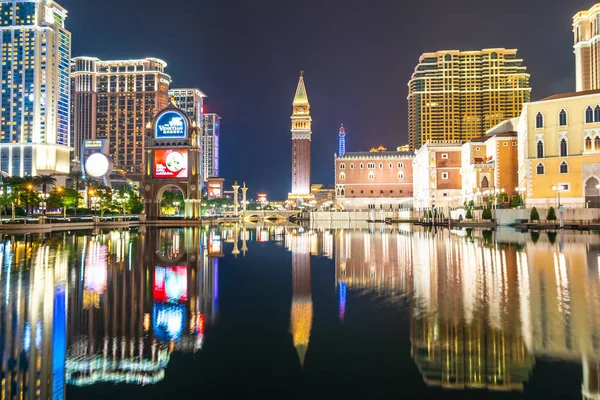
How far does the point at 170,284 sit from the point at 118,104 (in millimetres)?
171390

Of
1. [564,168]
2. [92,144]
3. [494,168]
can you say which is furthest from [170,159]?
[92,144]

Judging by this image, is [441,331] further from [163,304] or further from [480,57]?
[480,57]

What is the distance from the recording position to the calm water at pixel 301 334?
643 centimetres

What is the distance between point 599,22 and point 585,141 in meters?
57.9

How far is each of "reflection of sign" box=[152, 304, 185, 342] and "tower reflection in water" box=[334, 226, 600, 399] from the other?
351 cm

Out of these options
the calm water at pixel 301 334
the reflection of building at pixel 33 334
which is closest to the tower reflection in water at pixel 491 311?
the calm water at pixel 301 334

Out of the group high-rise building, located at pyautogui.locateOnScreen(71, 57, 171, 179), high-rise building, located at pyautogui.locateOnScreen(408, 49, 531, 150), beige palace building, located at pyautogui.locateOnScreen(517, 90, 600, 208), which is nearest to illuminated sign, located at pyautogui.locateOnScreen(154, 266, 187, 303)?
beige palace building, located at pyautogui.locateOnScreen(517, 90, 600, 208)

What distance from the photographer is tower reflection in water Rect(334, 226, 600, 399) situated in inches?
277

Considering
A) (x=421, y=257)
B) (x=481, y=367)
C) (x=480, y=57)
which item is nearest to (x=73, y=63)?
(x=480, y=57)

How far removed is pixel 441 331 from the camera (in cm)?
894

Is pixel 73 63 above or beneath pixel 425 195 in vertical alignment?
above

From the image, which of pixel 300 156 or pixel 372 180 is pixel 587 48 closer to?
pixel 372 180

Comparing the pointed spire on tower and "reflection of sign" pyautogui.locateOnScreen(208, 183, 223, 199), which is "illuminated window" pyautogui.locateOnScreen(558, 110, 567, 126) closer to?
the pointed spire on tower

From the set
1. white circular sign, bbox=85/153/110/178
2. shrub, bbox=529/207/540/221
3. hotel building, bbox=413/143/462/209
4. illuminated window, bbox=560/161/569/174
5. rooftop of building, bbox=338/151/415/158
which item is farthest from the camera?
rooftop of building, bbox=338/151/415/158
